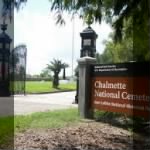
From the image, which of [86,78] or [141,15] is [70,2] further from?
[86,78]

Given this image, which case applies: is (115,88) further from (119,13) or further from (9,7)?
(9,7)

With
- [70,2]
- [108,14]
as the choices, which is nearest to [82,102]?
[108,14]

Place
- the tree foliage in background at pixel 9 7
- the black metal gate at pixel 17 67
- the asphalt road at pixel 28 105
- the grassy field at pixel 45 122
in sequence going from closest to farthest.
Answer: the tree foliage in background at pixel 9 7, the grassy field at pixel 45 122, the asphalt road at pixel 28 105, the black metal gate at pixel 17 67

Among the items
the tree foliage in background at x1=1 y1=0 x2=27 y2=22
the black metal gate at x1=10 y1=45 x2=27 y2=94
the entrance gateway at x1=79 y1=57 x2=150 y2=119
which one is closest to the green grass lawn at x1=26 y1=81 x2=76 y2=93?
the black metal gate at x1=10 y1=45 x2=27 y2=94

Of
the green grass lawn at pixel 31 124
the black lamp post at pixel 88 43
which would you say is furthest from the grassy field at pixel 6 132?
the black lamp post at pixel 88 43

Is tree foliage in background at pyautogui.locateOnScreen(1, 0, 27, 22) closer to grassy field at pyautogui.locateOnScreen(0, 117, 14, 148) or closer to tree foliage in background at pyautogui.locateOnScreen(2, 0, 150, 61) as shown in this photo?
tree foliage in background at pyautogui.locateOnScreen(2, 0, 150, 61)

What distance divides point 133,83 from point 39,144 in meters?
3.60

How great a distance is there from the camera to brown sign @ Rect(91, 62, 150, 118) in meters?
10.9

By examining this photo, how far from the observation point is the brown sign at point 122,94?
10.9 meters

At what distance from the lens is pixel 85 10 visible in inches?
417

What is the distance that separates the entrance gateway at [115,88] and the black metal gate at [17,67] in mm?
15482

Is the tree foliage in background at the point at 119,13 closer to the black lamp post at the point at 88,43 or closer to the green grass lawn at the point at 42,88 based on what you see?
the black lamp post at the point at 88,43

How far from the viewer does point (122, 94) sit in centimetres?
1167

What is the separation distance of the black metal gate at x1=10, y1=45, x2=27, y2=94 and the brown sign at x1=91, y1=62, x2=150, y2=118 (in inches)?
633
